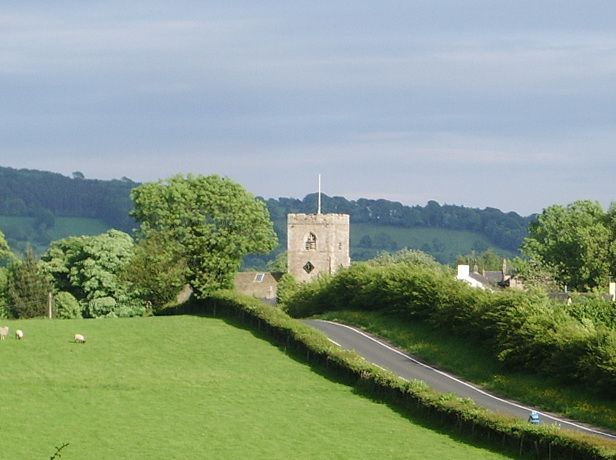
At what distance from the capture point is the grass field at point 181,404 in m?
50.2

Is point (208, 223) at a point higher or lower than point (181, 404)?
higher

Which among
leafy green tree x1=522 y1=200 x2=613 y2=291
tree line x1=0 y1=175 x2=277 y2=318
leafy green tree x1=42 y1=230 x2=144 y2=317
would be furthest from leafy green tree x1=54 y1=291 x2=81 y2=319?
leafy green tree x1=522 y1=200 x2=613 y2=291

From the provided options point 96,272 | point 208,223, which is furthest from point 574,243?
point 208,223

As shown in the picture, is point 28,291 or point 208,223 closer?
point 208,223

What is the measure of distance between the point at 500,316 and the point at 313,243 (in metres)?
100.0

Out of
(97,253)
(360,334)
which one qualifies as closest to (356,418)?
(360,334)

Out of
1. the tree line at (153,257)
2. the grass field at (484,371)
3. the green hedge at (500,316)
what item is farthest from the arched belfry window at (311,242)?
the grass field at (484,371)

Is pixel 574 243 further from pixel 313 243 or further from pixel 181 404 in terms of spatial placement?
pixel 181 404

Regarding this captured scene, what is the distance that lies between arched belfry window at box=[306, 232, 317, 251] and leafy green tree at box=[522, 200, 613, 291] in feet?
89.2

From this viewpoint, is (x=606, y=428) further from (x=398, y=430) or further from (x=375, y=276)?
(x=375, y=276)

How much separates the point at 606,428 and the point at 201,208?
5689cm

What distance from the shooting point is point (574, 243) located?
151125mm

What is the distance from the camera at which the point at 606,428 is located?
5509 centimetres

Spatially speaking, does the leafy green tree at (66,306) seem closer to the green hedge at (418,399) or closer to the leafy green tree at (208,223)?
the leafy green tree at (208,223)
